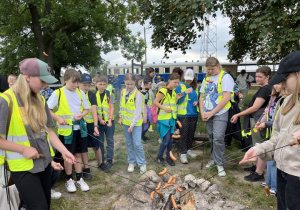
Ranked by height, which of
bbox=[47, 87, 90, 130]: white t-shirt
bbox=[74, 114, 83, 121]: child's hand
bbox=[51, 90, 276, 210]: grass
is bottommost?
bbox=[51, 90, 276, 210]: grass

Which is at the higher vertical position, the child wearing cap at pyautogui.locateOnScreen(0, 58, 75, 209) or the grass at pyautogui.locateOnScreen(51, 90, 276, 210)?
the child wearing cap at pyautogui.locateOnScreen(0, 58, 75, 209)

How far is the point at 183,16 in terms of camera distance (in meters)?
6.44

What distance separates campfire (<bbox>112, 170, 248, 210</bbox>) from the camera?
3123 mm

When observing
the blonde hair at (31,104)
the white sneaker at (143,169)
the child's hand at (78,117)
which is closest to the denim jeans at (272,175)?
the white sneaker at (143,169)

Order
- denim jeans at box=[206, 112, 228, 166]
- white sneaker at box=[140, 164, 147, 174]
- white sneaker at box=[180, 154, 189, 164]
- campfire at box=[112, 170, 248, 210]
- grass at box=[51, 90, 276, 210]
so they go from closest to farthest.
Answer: campfire at box=[112, 170, 248, 210] → grass at box=[51, 90, 276, 210] → denim jeans at box=[206, 112, 228, 166] → white sneaker at box=[140, 164, 147, 174] → white sneaker at box=[180, 154, 189, 164]

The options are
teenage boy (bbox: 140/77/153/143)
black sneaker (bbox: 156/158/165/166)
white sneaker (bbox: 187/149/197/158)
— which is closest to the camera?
black sneaker (bbox: 156/158/165/166)

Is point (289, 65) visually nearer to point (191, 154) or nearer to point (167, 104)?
point (167, 104)

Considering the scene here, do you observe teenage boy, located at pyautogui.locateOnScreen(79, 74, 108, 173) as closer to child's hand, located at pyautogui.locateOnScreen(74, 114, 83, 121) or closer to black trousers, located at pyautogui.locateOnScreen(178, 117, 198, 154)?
child's hand, located at pyautogui.locateOnScreen(74, 114, 83, 121)

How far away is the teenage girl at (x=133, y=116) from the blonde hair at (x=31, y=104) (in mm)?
2231

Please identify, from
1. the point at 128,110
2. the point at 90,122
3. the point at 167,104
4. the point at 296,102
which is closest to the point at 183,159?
the point at 167,104

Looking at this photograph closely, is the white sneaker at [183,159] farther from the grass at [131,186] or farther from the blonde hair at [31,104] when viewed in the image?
the blonde hair at [31,104]

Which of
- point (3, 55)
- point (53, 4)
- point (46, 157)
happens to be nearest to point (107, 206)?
point (46, 157)

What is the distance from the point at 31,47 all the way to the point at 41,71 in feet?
58.8

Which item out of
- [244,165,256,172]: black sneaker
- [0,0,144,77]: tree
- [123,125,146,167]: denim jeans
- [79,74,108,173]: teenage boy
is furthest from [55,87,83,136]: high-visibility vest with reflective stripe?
[0,0,144,77]: tree
